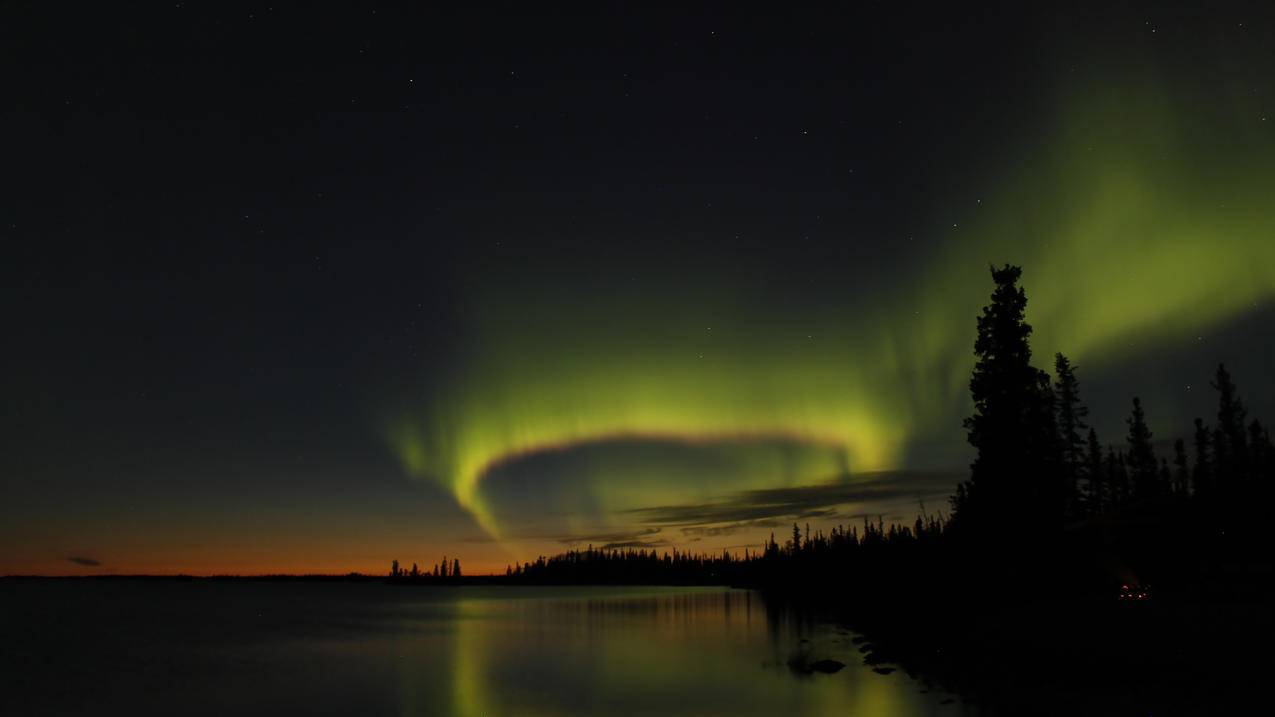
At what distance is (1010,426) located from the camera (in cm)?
5188

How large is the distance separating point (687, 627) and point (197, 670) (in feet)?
173

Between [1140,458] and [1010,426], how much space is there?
2076 inches

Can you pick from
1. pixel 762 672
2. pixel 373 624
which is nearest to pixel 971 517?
pixel 762 672

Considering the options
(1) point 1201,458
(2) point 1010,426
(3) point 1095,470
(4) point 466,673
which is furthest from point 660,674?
(1) point 1201,458

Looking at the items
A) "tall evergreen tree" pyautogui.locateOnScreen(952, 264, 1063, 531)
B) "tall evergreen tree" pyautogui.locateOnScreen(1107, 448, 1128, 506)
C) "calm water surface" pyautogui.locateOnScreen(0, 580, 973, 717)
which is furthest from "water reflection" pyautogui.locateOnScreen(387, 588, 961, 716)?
"tall evergreen tree" pyautogui.locateOnScreen(1107, 448, 1128, 506)

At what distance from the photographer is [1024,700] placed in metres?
29.4

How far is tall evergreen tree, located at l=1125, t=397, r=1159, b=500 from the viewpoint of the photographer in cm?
8949

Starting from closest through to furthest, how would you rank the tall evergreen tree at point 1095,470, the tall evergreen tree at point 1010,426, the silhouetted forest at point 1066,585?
the silhouetted forest at point 1066,585 → the tall evergreen tree at point 1010,426 → the tall evergreen tree at point 1095,470

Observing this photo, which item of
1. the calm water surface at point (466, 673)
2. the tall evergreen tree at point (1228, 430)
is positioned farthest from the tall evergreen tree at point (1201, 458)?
the calm water surface at point (466, 673)

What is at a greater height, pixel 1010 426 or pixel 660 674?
pixel 1010 426

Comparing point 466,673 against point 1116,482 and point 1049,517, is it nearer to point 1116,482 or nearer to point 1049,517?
point 1049,517

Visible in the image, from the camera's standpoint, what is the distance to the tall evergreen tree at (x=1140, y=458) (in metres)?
89.5

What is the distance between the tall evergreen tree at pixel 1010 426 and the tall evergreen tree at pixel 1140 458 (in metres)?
44.8

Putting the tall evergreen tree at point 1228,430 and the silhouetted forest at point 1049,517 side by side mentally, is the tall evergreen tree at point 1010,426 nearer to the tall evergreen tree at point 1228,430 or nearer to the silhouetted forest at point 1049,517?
the silhouetted forest at point 1049,517
